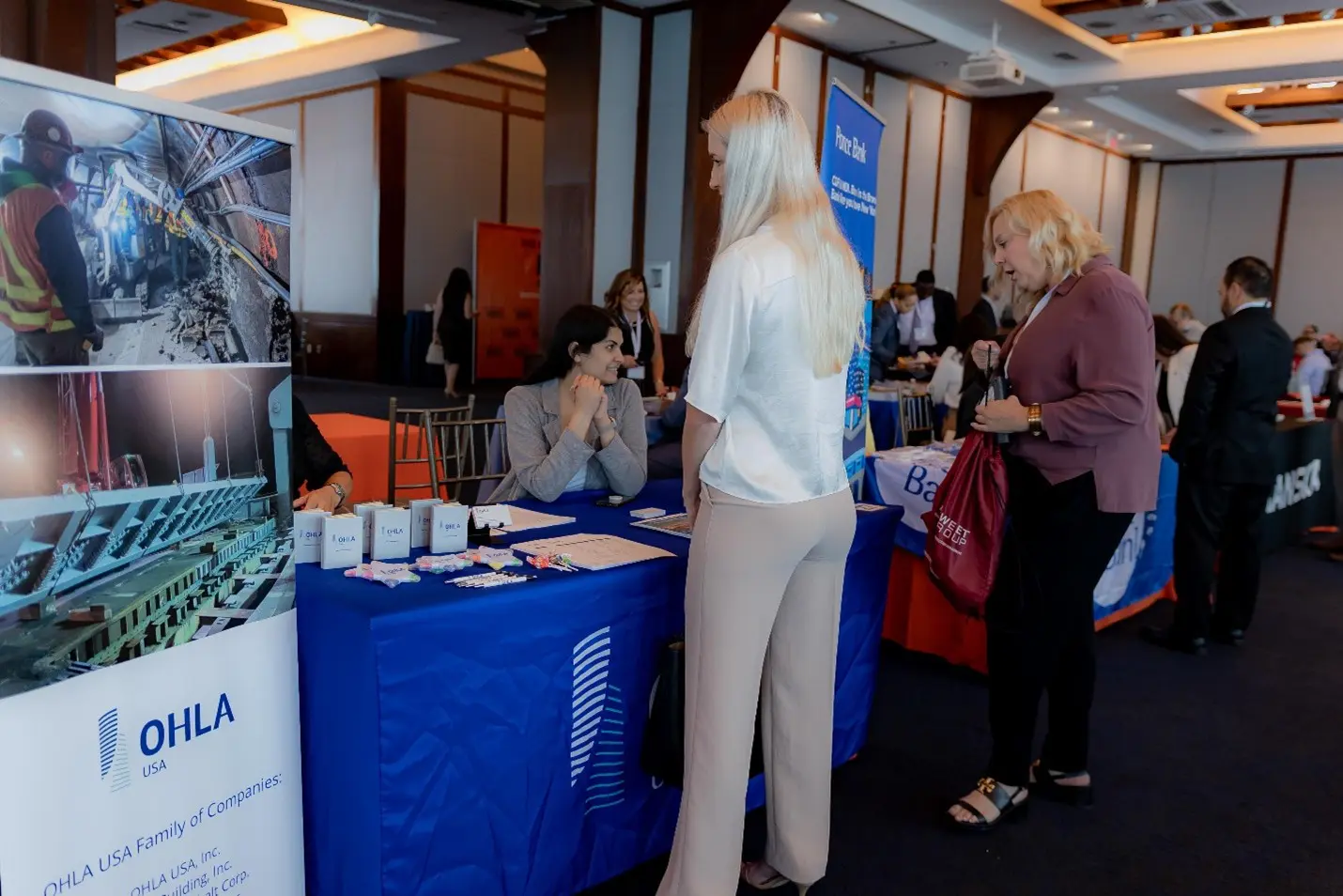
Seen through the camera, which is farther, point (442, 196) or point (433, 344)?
point (442, 196)

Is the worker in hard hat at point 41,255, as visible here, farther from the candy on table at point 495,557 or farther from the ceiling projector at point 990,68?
the ceiling projector at point 990,68

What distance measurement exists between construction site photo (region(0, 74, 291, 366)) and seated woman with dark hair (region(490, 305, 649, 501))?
1.16 metres

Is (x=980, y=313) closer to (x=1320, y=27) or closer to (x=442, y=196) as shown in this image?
(x=1320, y=27)

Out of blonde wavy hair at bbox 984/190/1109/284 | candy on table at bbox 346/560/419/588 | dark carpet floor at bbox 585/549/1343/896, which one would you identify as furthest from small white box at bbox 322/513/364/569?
blonde wavy hair at bbox 984/190/1109/284

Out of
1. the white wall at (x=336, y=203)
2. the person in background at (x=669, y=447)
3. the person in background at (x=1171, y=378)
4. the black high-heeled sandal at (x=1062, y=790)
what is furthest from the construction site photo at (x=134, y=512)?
the white wall at (x=336, y=203)

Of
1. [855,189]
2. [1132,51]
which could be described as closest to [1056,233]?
[855,189]

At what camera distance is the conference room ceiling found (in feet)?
23.9

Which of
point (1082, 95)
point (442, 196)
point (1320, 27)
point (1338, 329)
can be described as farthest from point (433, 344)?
point (1338, 329)

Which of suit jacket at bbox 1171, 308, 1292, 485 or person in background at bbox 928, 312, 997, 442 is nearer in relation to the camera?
suit jacket at bbox 1171, 308, 1292, 485

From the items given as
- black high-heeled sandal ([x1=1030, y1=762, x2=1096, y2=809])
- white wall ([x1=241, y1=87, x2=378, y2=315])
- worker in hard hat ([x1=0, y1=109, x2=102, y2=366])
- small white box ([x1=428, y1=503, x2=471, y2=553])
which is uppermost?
white wall ([x1=241, y1=87, x2=378, y2=315])

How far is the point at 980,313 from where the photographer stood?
19.7ft

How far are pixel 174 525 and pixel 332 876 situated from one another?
75 cm

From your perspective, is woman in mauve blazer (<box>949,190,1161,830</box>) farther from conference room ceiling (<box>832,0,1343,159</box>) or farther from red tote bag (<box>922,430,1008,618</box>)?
conference room ceiling (<box>832,0,1343,159</box>)

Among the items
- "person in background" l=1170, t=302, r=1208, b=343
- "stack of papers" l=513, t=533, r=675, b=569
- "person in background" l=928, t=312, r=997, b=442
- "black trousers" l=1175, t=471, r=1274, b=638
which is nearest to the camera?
"stack of papers" l=513, t=533, r=675, b=569
